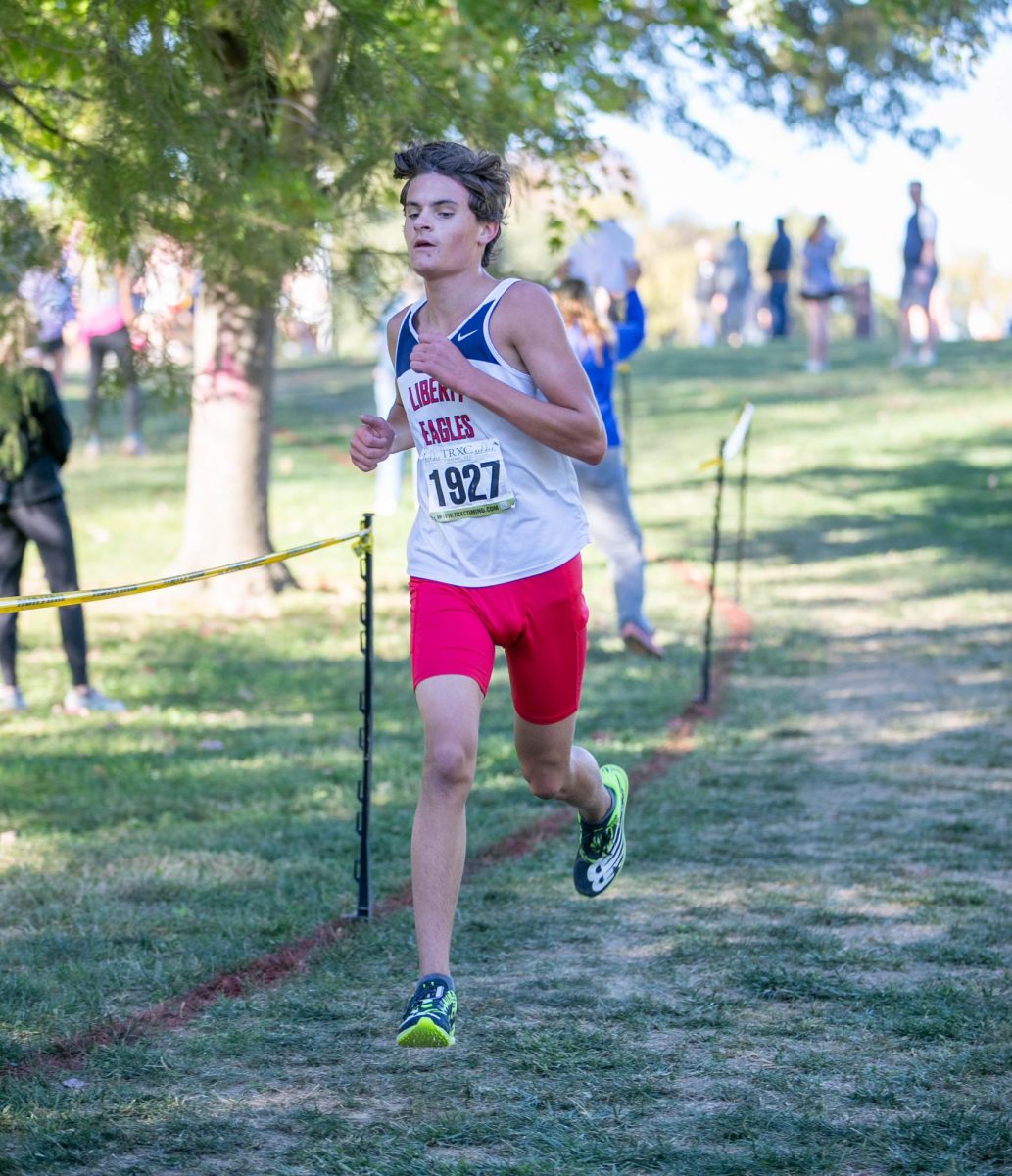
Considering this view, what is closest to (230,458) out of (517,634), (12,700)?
(12,700)

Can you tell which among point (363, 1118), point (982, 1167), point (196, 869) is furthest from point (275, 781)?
point (982, 1167)

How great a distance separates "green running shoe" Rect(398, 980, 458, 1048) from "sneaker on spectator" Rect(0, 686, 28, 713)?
5.71m

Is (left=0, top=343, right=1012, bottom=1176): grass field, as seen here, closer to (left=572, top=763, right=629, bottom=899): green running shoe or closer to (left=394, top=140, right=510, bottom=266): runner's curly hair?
(left=572, top=763, right=629, bottom=899): green running shoe

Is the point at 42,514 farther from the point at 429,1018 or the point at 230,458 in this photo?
the point at 429,1018

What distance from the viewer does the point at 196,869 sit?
6199mm

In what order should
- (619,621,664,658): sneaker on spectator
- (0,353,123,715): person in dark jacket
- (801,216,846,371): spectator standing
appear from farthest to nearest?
(801,216,846,371): spectator standing → (619,621,664,658): sneaker on spectator → (0,353,123,715): person in dark jacket

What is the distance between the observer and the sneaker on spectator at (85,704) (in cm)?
910

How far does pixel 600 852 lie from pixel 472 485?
1.52 metres

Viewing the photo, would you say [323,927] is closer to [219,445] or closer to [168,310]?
[168,310]

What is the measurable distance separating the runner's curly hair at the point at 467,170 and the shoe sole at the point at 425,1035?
2019 millimetres

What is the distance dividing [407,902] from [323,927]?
44 centimetres

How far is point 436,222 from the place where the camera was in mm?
4316

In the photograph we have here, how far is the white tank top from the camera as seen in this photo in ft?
14.1

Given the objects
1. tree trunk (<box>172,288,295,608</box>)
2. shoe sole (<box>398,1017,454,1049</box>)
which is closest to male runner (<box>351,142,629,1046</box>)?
shoe sole (<box>398,1017,454,1049</box>)
